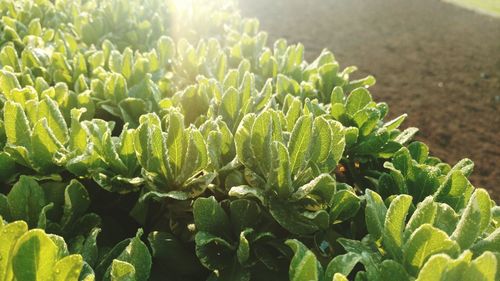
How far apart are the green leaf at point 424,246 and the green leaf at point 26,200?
1.14m

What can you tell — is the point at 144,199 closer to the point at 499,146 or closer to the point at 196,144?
the point at 196,144

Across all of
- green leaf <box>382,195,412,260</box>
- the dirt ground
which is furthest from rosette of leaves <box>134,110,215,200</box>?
the dirt ground

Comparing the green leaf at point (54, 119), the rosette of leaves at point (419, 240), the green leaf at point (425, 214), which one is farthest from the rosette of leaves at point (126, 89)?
the green leaf at point (425, 214)

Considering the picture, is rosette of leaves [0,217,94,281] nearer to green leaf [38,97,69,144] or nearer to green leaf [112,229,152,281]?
green leaf [112,229,152,281]

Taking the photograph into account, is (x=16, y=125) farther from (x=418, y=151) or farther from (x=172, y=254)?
(x=418, y=151)

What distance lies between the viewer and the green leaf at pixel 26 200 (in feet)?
5.29

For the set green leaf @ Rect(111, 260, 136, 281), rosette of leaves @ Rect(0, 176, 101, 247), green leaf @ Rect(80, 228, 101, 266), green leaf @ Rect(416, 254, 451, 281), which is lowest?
rosette of leaves @ Rect(0, 176, 101, 247)

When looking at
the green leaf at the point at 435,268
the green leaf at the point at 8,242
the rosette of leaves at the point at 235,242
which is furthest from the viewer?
the rosette of leaves at the point at 235,242

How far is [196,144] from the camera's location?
1635 mm

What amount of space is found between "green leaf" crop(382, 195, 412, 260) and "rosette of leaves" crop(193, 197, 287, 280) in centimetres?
33

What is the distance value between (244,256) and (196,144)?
0.40 m

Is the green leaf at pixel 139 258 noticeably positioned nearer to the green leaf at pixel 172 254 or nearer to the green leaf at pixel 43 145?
the green leaf at pixel 172 254

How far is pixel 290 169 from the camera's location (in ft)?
5.04

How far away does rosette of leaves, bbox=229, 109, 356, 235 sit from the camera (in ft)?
4.99
